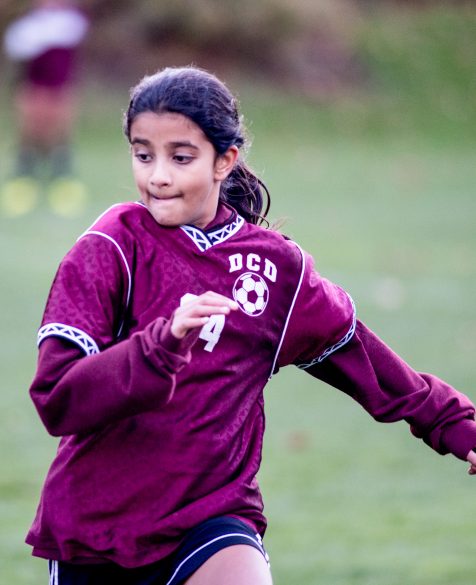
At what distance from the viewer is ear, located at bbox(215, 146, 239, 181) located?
10.7ft

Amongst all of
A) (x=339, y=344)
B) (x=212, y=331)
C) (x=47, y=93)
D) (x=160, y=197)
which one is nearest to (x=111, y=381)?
(x=212, y=331)

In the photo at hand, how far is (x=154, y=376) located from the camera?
2801mm

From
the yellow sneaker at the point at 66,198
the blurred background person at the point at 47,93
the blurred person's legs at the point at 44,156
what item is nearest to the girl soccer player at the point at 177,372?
the yellow sneaker at the point at 66,198

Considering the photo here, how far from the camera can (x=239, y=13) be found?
958 inches

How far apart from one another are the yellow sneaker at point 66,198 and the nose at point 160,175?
11.4m

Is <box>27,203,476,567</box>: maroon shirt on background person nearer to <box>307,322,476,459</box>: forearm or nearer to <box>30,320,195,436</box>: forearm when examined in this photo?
<box>30,320,195,436</box>: forearm

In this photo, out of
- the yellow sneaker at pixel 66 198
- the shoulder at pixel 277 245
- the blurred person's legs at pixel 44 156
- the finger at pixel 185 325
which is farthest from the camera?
the blurred person's legs at pixel 44 156

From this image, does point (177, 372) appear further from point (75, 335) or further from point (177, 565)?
point (177, 565)

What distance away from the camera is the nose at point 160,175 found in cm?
307

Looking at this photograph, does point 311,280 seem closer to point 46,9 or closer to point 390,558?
point 390,558

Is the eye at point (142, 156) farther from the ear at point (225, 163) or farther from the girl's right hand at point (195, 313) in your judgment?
the girl's right hand at point (195, 313)

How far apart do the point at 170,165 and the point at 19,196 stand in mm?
12405

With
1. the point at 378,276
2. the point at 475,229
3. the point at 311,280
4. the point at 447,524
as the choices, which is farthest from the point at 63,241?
the point at 311,280

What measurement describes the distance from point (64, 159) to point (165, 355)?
13.8 m
